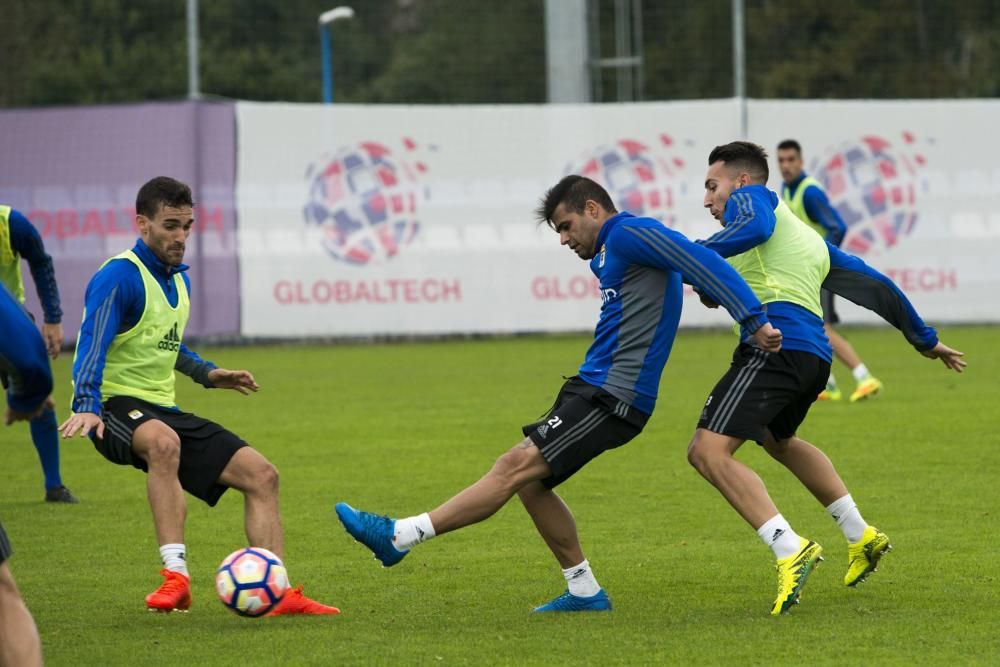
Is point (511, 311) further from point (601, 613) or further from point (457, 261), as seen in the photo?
point (601, 613)

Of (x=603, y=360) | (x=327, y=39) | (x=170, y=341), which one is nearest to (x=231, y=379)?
(x=170, y=341)

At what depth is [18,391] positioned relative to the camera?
445cm

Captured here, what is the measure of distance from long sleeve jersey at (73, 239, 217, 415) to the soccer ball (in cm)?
82

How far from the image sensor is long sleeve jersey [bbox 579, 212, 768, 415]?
631 centimetres

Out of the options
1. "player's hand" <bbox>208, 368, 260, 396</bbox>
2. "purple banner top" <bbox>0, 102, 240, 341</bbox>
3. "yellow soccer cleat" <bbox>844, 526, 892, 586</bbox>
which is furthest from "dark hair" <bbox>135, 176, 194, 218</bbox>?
"purple banner top" <bbox>0, 102, 240, 341</bbox>

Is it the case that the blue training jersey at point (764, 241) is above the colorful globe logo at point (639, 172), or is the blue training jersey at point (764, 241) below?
below

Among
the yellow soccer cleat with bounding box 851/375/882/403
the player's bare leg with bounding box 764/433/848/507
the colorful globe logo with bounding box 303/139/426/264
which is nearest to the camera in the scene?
the player's bare leg with bounding box 764/433/848/507

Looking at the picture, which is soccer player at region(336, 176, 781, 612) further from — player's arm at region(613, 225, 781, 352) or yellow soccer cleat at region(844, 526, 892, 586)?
yellow soccer cleat at region(844, 526, 892, 586)

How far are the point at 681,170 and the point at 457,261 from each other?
3.45m

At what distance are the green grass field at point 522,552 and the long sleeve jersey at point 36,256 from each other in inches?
47.5

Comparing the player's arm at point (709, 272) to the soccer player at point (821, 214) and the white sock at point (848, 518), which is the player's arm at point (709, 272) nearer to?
the white sock at point (848, 518)

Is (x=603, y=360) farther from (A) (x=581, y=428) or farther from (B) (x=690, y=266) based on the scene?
(B) (x=690, y=266)

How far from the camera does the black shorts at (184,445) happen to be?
675 cm

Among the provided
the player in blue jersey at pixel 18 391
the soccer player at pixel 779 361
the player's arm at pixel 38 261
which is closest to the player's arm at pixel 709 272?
the soccer player at pixel 779 361
